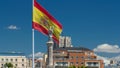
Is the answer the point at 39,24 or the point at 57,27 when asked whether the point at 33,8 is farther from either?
the point at 57,27

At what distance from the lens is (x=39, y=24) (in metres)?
31.8

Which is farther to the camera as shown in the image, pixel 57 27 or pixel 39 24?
pixel 57 27

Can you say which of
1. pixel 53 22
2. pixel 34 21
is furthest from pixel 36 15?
pixel 53 22

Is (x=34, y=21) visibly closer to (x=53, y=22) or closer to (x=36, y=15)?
(x=36, y=15)

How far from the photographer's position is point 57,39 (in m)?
35.9

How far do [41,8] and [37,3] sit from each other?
1.63 feet

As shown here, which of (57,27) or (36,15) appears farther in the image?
(57,27)

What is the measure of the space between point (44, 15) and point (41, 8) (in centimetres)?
55

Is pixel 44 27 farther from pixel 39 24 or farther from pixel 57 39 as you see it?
pixel 57 39

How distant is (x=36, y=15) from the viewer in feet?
103

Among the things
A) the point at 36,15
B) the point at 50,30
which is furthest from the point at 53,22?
the point at 36,15

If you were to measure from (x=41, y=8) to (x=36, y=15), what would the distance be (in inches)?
36.7

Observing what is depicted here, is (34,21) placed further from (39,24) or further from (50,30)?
(50,30)

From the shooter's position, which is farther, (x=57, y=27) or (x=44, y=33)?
(x=57, y=27)
